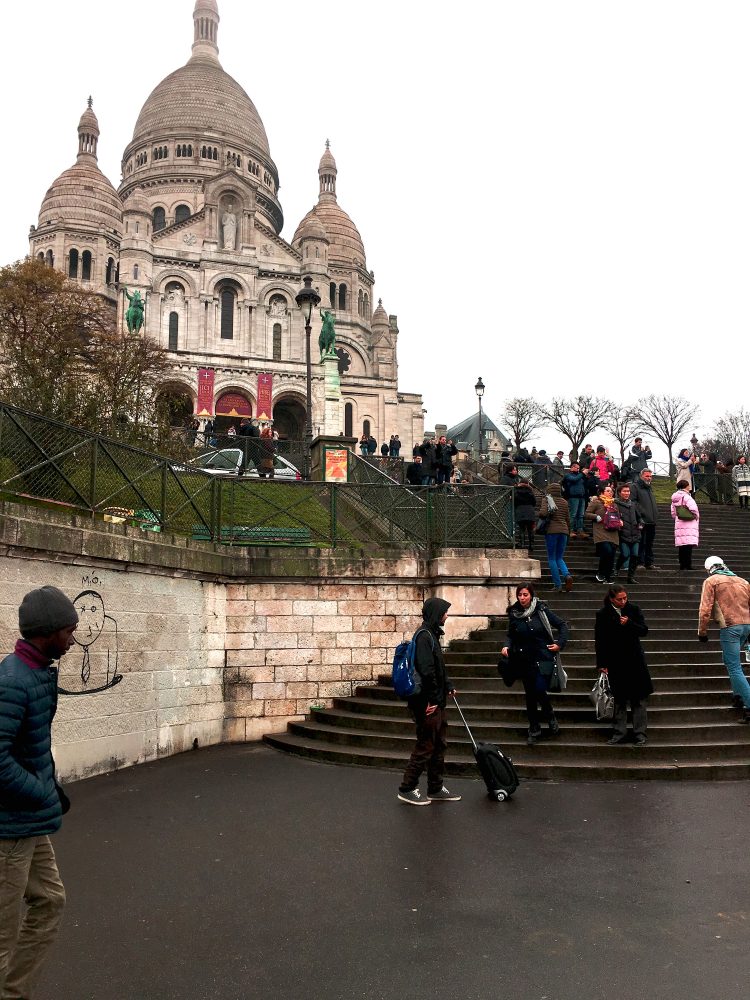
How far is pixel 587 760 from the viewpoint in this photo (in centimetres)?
814

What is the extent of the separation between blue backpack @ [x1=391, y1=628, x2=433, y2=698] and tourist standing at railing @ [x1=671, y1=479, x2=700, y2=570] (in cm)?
857

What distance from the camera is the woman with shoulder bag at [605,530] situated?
1296cm

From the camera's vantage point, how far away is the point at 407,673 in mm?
7188

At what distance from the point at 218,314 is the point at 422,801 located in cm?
5104

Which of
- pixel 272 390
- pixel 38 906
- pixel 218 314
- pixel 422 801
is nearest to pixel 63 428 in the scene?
pixel 422 801

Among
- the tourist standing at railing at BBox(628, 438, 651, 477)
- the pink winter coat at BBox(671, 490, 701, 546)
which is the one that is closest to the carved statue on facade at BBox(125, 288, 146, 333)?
the tourist standing at railing at BBox(628, 438, 651, 477)

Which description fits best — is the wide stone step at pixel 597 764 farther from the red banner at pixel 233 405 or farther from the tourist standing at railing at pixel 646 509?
the red banner at pixel 233 405

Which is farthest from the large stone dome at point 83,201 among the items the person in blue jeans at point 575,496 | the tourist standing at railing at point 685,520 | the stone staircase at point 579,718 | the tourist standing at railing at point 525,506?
the stone staircase at point 579,718

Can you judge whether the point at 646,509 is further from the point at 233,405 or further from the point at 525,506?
the point at 233,405

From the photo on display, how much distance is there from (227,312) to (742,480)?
133ft

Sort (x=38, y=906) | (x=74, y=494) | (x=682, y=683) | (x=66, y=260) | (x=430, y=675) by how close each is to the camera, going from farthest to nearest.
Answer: (x=66, y=260) < (x=682, y=683) < (x=74, y=494) < (x=430, y=675) < (x=38, y=906)

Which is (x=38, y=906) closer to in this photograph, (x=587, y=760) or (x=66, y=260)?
(x=587, y=760)

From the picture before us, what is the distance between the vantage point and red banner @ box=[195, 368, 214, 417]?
49.0 metres

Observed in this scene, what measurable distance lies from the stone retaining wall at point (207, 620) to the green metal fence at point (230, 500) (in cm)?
42
